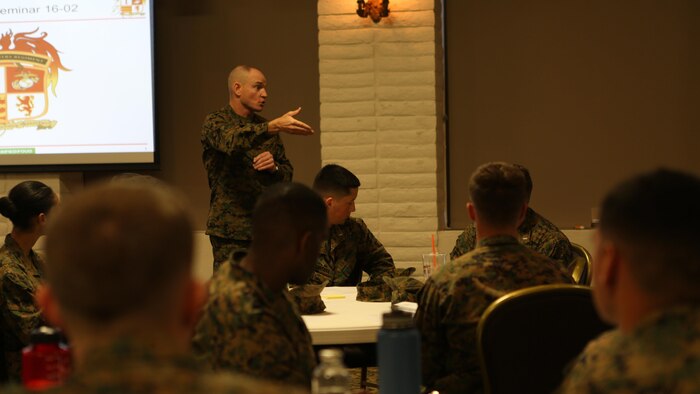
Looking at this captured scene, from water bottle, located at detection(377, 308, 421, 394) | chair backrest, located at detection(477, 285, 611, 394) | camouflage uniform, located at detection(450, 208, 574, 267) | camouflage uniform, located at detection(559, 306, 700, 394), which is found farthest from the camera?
camouflage uniform, located at detection(450, 208, 574, 267)

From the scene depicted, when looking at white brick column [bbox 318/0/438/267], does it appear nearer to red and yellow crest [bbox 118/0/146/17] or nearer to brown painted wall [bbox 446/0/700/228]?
brown painted wall [bbox 446/0/700/228]

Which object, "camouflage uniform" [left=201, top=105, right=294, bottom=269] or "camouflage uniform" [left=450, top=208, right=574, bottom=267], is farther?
"camouflage uniform" [left=201, top=105, right=294, bottom=269]

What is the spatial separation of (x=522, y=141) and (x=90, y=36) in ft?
9.02

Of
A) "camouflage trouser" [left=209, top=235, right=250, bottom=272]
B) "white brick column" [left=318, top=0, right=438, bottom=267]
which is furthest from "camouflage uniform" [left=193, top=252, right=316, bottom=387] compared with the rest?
"white brick column" [left=318, top=0, right=438, bottom=267]

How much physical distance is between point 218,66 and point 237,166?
1.73 meters

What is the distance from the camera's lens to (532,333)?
89.3 inches

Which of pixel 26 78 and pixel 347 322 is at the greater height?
pixel 26 78

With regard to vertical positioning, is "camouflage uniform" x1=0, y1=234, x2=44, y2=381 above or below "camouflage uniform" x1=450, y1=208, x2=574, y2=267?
below

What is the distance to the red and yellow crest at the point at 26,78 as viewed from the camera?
6.09 m

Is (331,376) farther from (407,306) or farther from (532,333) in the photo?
(407,306)

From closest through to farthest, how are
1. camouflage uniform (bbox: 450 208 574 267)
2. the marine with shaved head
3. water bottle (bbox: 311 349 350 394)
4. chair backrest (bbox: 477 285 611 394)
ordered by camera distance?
water bottle (bbox: 311 349 350 394) → chair backrest (bbox: 477 285 611 394) → camouflage uniform (bbox: 450 208 574 267) → the marine with shaved head

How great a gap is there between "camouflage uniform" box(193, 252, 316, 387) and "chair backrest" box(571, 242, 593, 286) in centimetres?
210

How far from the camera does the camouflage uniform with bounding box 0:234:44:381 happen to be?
Result: 355cm

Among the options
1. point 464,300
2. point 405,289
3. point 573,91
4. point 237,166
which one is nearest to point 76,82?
point 237,166
